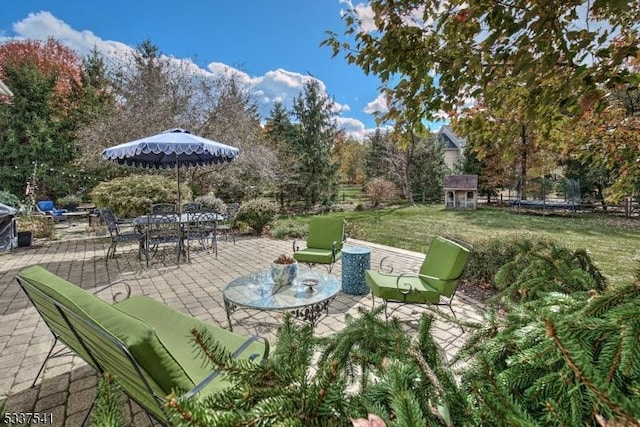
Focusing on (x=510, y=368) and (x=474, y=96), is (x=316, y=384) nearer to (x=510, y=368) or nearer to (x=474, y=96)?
(x=510, y=368)

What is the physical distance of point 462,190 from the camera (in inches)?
731

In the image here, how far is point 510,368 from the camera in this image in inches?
31.4

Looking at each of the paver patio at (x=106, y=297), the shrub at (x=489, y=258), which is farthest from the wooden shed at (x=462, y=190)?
the shrub at (x=489, y=258)

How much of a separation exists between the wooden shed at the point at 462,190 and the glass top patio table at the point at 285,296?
16928mm

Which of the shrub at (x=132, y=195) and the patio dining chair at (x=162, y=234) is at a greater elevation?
the shrub at (x=132, y=195)

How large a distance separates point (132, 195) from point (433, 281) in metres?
9.03

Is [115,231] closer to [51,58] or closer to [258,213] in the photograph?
[258,213]

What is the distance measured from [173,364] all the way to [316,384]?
3.16 ft

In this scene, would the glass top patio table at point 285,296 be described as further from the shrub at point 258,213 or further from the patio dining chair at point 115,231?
the shrub at point 258,213

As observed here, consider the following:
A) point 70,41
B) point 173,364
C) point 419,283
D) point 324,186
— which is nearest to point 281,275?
point 419,283

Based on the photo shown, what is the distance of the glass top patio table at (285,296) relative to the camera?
9.87ft

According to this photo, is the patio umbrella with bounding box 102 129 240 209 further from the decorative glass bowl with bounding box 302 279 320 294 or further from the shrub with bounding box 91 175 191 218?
the shrub with bounding box 91 175 191 218

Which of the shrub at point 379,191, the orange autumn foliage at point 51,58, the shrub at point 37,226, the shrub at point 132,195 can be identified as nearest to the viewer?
the shrub at point 37,226

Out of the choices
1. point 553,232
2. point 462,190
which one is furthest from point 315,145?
point 553,232
